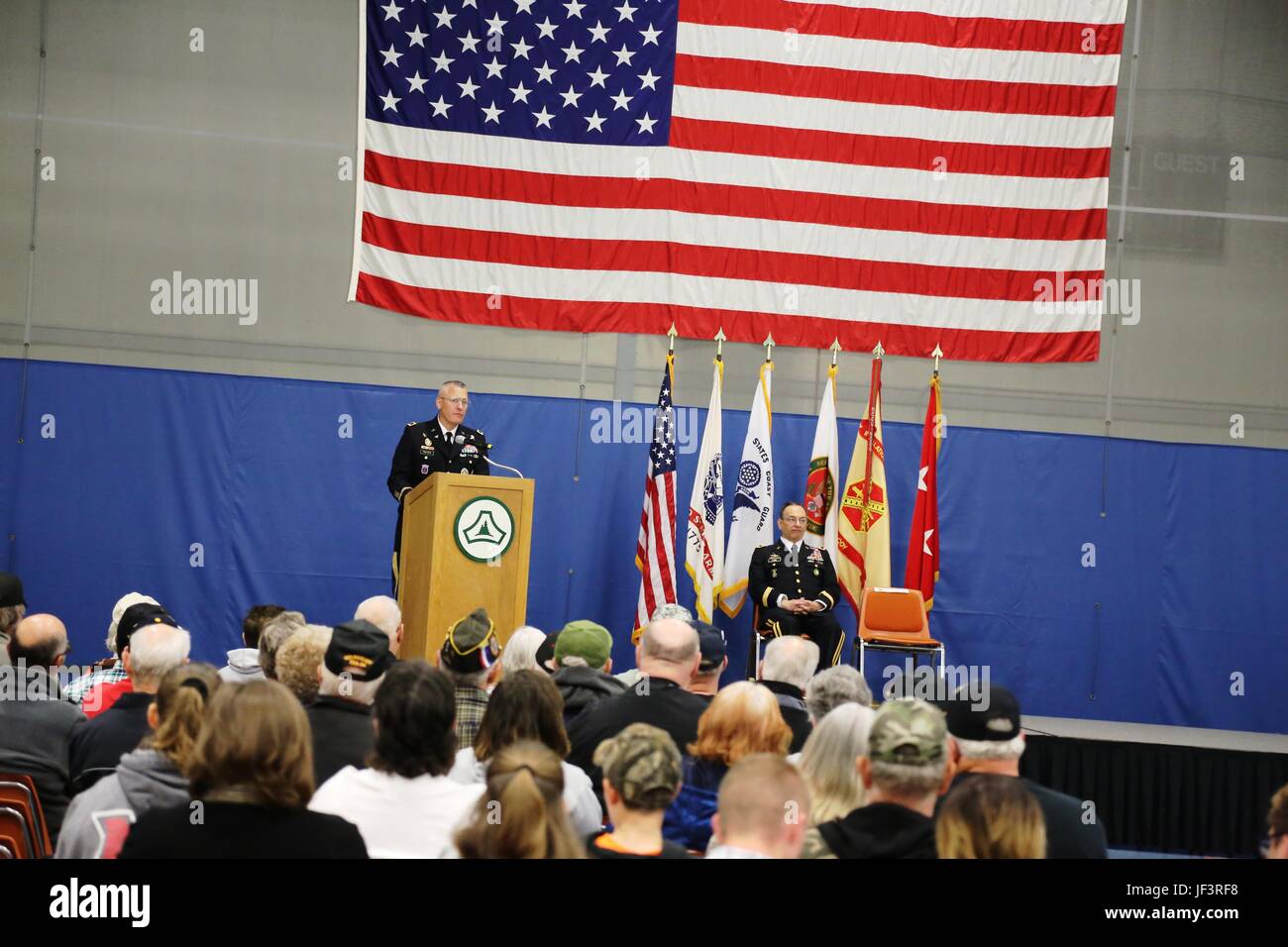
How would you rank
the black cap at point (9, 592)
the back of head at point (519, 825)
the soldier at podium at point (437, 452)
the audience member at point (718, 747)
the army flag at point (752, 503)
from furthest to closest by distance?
the army flag at point (752, 503), the soldier at podium at point (437, 452), the black cap at point (9, 592), the audience member at point (718, 747), the back of head at point (519, 825)

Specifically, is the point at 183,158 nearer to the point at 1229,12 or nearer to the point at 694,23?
the point at 694,23

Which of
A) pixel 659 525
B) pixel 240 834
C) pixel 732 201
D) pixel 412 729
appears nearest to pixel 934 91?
pixel 732 201

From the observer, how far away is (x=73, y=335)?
9664 millimetres

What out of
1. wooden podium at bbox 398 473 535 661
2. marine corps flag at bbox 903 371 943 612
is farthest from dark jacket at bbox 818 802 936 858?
marine corps flag at bbox 903 371 943 612

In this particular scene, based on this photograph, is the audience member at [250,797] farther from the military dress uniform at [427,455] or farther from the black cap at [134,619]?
the military dress uniform at [427,455]

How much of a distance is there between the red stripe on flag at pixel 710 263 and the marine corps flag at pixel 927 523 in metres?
0.84

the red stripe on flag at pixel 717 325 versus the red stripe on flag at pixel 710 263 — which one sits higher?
the red stripe on flag at pixel 710 263

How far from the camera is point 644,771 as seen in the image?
265cm

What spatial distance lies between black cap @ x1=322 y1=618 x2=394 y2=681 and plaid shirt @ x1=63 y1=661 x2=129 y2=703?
1.86 meters

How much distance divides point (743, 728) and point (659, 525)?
19.1ft

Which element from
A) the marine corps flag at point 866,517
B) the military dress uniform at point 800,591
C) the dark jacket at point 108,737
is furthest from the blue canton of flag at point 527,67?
the dark jacket at point 108,737

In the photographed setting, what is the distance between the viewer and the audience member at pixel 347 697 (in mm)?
3545

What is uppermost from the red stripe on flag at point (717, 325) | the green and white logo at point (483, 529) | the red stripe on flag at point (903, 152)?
the red stripe on flag at point (903, 152)

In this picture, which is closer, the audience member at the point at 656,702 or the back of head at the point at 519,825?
the back of head at the point at 519,825
